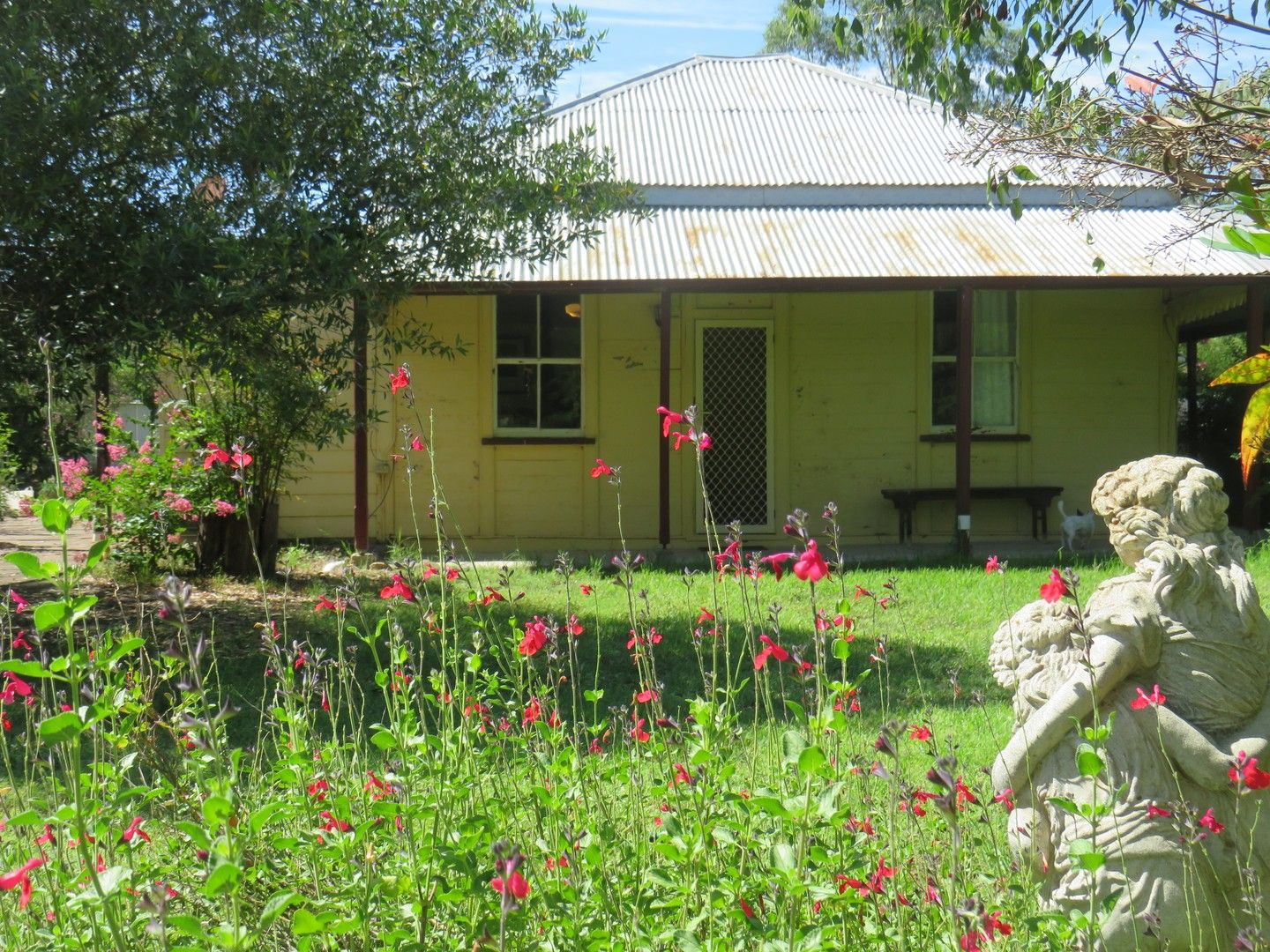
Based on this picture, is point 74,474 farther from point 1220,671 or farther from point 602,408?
point 1220,671

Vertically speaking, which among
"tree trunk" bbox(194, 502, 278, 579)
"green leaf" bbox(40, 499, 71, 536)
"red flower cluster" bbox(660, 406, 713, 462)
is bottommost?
"tree trunk" bbox(194, 502, 278, 579)

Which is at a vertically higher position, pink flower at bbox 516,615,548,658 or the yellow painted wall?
the yellow painted wall

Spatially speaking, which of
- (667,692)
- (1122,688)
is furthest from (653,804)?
(667,692)

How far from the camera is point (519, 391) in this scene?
13.1 meters

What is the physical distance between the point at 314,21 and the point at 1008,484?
28.0 ft

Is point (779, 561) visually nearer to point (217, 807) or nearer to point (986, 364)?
point (217, 807)

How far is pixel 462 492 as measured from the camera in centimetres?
1288

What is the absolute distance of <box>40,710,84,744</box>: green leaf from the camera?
153 centimetres

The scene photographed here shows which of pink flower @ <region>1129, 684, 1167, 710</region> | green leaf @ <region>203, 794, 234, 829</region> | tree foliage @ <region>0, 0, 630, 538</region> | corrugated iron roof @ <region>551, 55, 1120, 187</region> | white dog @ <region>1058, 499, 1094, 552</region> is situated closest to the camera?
green leaf @ <region>203, 794, 234, 829</region>

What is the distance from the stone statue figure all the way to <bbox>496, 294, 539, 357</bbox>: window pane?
10.5 meters

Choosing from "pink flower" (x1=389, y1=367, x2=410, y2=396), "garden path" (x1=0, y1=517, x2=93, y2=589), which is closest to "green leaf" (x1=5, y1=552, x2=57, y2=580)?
"pink flower" (x1=389, y1=367, x2=410, y2=396)

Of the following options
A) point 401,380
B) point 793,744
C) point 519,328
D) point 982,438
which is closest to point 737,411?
point 519,328

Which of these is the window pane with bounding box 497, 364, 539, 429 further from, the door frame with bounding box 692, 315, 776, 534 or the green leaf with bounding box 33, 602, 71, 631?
the green leaf with bounding box 33, 602, 71, 631

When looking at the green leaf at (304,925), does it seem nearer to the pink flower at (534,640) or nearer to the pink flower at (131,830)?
Answer: the pink flower at (131,830)
